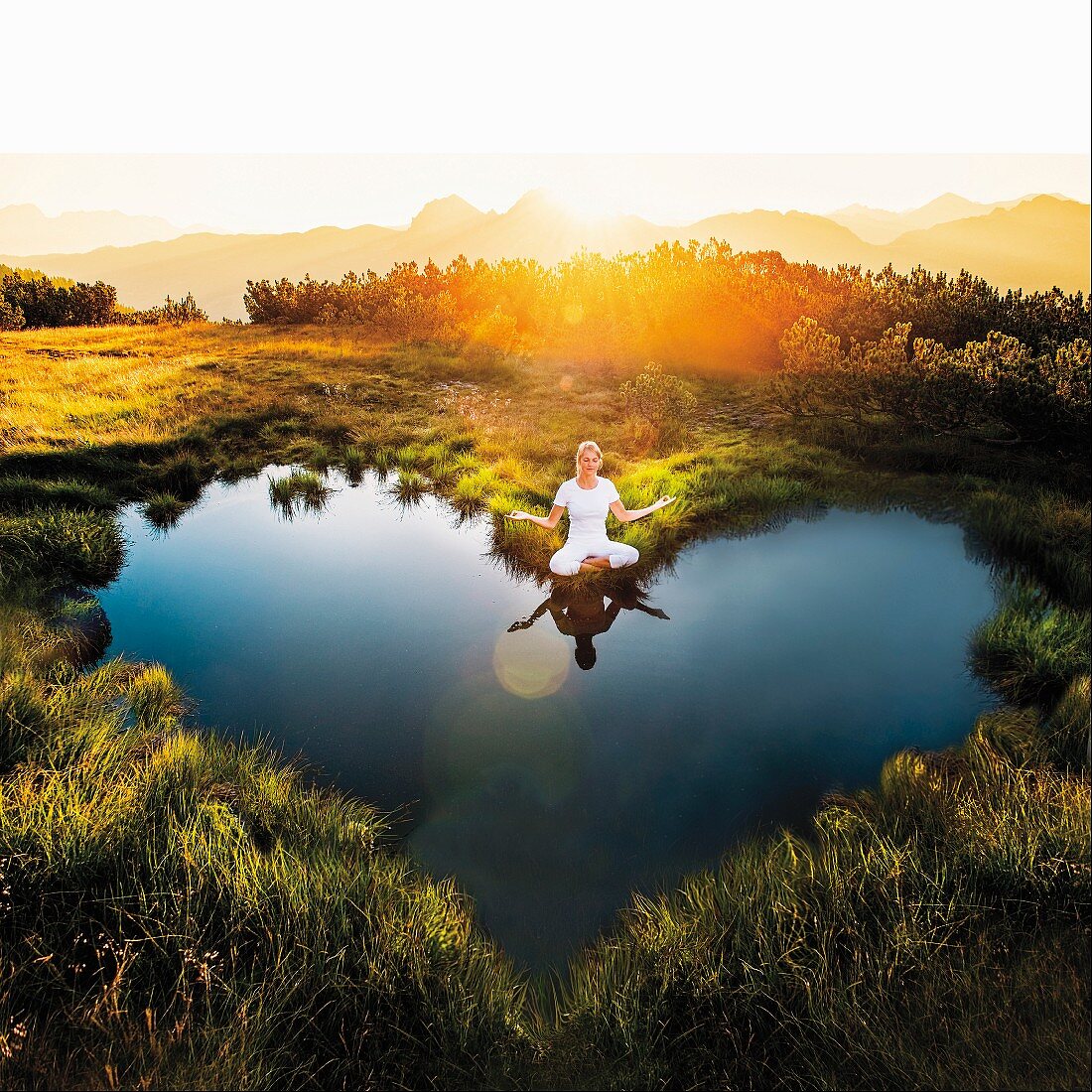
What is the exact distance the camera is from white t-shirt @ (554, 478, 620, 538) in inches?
239

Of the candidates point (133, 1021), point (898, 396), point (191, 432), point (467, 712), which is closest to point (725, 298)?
point (898, 396)

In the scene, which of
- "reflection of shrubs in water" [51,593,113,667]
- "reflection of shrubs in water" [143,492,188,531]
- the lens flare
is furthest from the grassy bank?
"reflection of shrubs in water" [143,492,188,531]

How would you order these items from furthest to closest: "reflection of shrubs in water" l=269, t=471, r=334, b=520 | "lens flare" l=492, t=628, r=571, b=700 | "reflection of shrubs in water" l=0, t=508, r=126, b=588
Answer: "reflection of shrubs in water" l=269, t=471, r=334, b=520 < "reflection of shrubs in water" l=0, t=508, r=126, b=588 < "lens flare" l=492, t=628, r=571, b=700

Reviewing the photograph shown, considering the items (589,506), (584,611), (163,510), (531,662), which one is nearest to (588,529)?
(589,506)

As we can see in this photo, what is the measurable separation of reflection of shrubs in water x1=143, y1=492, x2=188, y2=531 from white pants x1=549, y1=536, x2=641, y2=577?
5.56 m

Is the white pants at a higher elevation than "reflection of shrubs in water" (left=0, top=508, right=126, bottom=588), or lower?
lower

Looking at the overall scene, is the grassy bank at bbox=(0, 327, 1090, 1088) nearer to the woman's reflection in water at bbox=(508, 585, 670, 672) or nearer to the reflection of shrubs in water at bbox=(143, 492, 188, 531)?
the woman's reflection in water at bbox=(508, 585, 670, 672)

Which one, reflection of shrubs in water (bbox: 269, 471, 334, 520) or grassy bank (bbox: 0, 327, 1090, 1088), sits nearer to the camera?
grassy bank (bbox: 0, 327, 1090, 1088)

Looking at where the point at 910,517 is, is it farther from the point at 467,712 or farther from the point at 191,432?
the point at 191,432

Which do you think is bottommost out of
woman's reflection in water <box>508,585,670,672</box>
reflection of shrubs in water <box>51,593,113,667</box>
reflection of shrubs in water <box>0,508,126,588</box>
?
woman's reflection in water <box>508,585,670,672</box>

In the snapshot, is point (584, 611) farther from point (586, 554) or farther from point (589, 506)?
point (589, 506)

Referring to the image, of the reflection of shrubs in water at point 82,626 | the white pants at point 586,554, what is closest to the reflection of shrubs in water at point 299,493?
the reflection of shrubs in water at point 82,626

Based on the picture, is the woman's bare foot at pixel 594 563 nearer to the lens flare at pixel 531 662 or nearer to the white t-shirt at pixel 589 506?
the white t-shirt at pixel 589 506

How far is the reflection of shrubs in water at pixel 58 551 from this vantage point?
237 inches
